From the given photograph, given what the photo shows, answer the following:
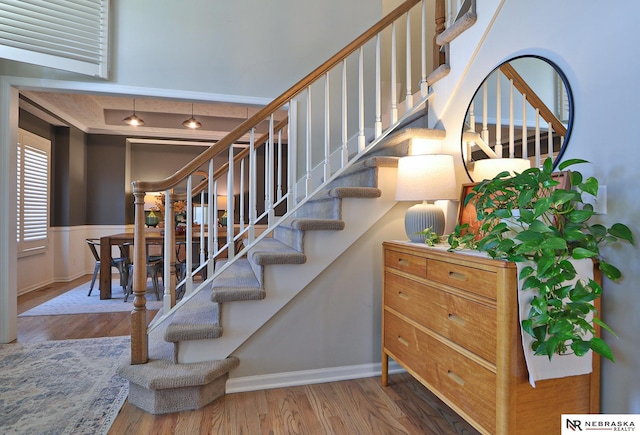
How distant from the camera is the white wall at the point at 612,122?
1.26 metres

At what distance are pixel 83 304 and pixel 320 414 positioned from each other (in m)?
3.59

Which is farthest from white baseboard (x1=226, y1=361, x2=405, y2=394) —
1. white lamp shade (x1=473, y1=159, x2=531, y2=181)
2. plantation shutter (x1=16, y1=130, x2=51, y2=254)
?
plantation shutter (x1=16, y1=130, x2=51, y2=254)

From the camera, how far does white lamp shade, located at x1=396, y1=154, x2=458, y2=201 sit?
73.4 inches

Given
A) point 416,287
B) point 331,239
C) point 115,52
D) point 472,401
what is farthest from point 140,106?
point 472,401

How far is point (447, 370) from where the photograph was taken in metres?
1.55

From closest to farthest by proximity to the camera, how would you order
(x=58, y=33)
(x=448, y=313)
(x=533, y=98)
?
(x=448, y=313)
(x=533, y=98)
(x=58, y=33)

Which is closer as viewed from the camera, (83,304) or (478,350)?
(478,350)

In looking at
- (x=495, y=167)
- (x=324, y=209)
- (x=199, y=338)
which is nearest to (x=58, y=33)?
(x=324, y=209)

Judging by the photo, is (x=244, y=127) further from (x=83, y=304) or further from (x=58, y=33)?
(x=83, y=304)

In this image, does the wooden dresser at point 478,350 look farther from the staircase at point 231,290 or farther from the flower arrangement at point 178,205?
the flower arrangement at point 178,205

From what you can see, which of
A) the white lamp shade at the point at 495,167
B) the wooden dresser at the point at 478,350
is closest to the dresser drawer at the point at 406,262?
the wooden dresser at the point at 478,350

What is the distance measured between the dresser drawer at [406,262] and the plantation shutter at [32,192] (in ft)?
16.2

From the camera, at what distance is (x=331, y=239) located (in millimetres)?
2184

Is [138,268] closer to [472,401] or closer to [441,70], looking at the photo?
[472,401]
